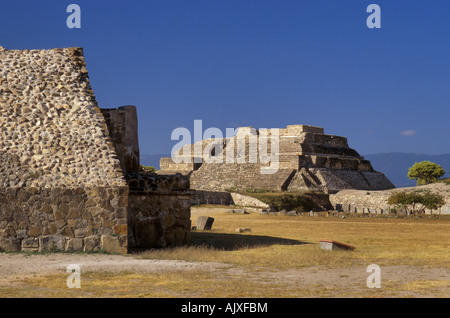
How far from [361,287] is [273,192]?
42314 mm

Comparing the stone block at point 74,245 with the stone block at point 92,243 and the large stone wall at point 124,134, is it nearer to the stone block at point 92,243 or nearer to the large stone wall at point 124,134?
the stone block at point 92,243

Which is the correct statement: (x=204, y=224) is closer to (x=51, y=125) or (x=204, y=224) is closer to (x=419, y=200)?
(x=51, y=125)

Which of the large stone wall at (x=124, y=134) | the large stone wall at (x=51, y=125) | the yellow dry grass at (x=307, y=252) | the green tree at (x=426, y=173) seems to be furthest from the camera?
the green tree at (x=426, y=173)

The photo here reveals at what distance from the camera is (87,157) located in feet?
51.6

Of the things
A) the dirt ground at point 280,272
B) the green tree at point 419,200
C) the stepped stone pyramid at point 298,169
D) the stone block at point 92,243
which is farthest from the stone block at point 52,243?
the stepped stone pyramid at point 298,169

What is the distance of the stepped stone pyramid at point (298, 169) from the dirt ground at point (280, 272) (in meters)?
40.7

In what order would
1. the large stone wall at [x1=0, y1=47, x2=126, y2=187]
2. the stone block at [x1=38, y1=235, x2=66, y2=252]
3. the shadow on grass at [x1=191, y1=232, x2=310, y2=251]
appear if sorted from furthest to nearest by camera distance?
the shadow on grass at [x1=191, y1=232, x2=310, y2=251], the large stone wall at [x1=0, y1=47, x2=126, y2=187], the stone block at [x1=38, y1=235, x2=66, y2=252]

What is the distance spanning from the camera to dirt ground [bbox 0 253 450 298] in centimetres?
985

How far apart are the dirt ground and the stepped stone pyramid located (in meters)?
40.7

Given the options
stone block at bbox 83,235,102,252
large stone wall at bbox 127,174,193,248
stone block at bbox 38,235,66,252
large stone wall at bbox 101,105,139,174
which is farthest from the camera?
large stone wall at bbox 101,105,139,174

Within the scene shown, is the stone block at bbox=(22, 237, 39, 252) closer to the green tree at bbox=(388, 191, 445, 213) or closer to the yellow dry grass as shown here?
the yellow dry grass

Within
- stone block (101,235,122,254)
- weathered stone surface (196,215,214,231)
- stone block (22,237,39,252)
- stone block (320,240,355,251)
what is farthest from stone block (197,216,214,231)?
stone block (22,237,39,252)

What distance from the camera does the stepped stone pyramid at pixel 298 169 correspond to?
5559 cm
